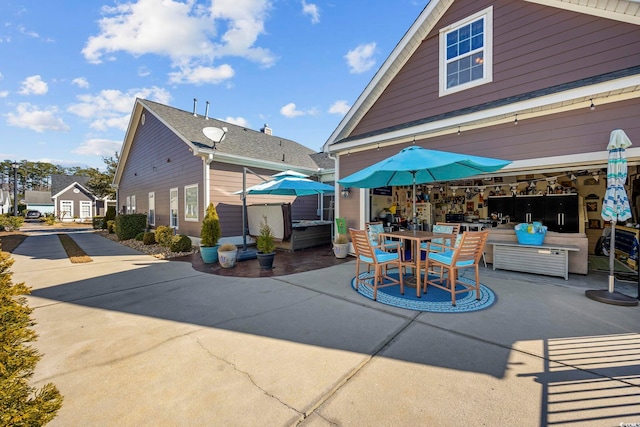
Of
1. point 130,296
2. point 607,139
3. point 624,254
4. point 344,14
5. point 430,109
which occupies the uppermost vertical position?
point 344,14

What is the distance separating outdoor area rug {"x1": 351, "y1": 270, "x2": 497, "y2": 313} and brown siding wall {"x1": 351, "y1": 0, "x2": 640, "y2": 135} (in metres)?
4.33

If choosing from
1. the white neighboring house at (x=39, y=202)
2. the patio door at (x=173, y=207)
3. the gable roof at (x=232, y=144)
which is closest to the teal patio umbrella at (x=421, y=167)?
the gable roof at (x=232, y=144)

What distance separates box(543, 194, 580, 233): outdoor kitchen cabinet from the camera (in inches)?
332

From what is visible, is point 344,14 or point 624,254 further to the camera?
point 344,14

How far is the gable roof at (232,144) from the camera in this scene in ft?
32.9

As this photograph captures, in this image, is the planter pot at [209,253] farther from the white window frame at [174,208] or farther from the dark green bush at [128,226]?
the dark green bush at [128,226]

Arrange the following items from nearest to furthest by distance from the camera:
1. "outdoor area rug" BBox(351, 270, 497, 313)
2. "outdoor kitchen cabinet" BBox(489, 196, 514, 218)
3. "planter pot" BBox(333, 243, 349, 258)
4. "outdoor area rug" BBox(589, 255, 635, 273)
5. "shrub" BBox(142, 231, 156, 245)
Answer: "outdoor area rug" BBox(351, 270, 497, 313) < "outdoor area rug" BBox(589, 255, 635, 273) < "planter pot" BBox(333, 243, 349, 258) < "outdoor kitchen cabinet" BBox(489, 196, 514, 218) < "shrub" BBox(142, 231, 156, 245)

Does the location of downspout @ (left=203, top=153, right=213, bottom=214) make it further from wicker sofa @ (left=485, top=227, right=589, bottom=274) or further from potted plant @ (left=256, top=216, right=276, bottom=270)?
wicker sofa @ (left=485, top=227, right=589, bottom=274)

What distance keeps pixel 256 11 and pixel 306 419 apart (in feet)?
33.7

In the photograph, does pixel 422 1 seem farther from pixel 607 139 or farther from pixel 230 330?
pixel 230 330

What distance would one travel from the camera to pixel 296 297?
445cm

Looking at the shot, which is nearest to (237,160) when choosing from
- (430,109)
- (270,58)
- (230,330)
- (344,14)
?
(270,58)

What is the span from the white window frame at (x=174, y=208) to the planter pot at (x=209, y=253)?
17.6 feet

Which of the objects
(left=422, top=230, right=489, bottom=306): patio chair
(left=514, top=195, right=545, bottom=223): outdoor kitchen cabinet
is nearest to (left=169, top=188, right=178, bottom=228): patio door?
(left=422, top=230, right=489, bottom=306): patio chair
